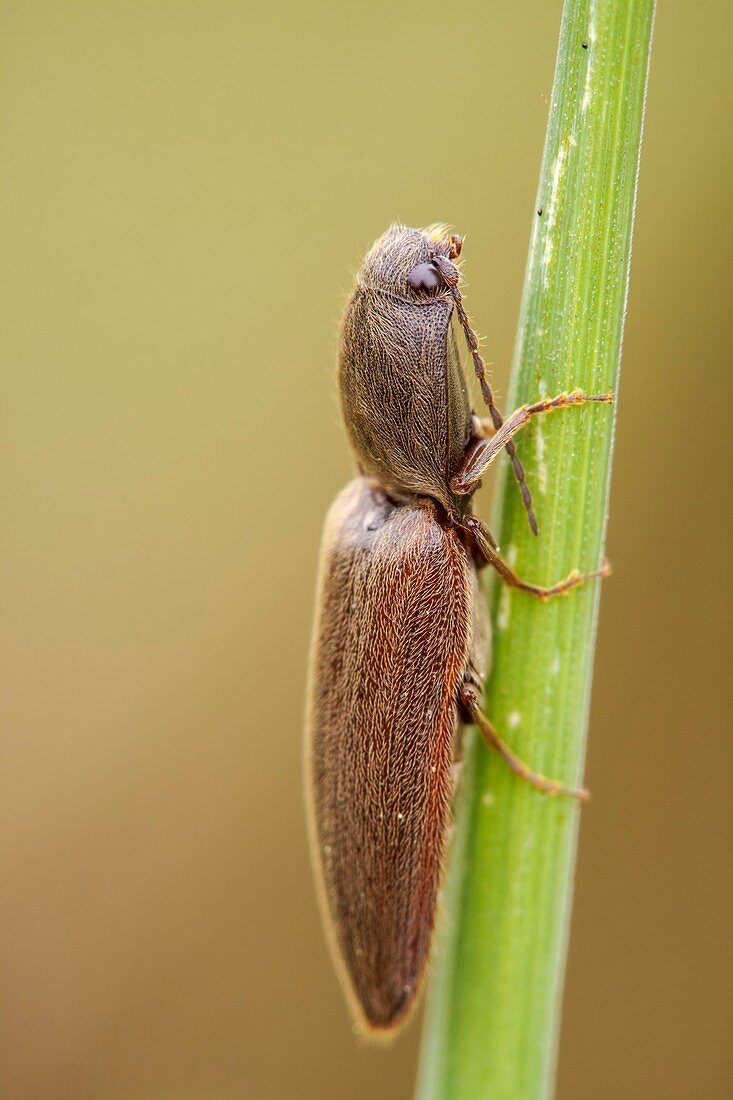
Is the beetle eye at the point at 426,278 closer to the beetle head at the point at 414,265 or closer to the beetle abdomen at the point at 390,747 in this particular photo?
the beetle head at the point at 414,265

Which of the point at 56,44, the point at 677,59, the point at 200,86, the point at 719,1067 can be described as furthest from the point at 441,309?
the point at 719,1067

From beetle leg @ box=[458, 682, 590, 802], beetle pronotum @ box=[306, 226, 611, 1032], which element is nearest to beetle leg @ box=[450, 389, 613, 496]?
beetle pronotum @ box=[306, 226, 611, 1032]

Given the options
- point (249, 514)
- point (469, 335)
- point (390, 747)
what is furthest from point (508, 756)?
point (249, 514)

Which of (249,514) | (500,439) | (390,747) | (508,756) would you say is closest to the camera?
(508,756)

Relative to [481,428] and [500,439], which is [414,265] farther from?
[500,439]

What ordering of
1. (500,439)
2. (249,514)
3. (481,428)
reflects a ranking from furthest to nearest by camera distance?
(249,514)
(481,428)
(500,439)

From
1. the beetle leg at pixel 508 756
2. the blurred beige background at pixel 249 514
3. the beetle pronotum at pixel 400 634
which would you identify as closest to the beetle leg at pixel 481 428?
the beetle pronotum at pixel 400 634

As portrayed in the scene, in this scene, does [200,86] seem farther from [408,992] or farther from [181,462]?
[408,992]

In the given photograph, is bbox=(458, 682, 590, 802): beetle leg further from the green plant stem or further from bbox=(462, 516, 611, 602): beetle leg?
bbox=(462, 516, 611, 602): beetle leg
